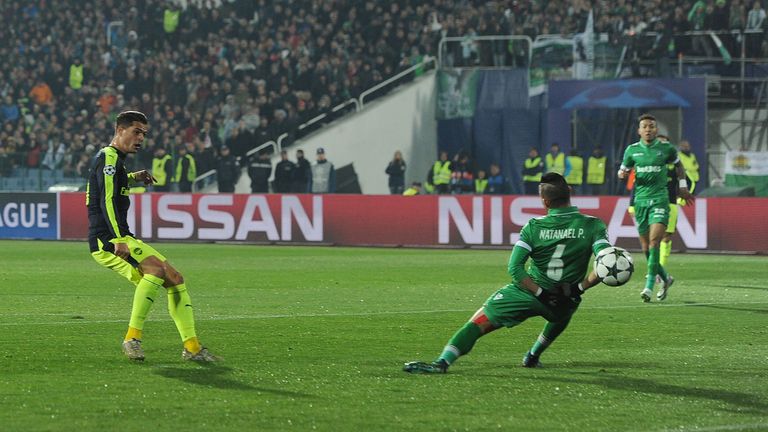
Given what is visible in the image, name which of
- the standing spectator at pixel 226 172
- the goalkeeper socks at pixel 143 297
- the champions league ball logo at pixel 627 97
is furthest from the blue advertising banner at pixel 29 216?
the goalkeeper socks at pixel 143 297

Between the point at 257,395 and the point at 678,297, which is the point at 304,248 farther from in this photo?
the point at 257,395

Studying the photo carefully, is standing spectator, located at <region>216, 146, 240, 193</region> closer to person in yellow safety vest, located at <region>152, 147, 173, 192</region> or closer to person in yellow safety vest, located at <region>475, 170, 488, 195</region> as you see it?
person in yellow safety vest, located at <region>152, 147, 173, 192</region>

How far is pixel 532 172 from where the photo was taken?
3247 cm

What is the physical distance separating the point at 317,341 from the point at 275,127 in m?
25.5

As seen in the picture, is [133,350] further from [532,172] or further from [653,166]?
[532,172]

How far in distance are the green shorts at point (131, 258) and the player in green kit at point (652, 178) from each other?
25.3 ft

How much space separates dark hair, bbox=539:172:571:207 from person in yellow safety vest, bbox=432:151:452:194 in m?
24.0

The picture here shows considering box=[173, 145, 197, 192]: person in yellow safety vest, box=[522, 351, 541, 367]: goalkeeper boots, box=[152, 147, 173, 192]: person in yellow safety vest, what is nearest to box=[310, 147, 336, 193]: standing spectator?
box=[173, 145, 197, 192]: person in yellow safety vest

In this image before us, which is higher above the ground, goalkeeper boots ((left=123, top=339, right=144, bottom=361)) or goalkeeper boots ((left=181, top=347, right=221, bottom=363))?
goalkeeper boots ((left=123, top=339, right=144, bottom=361))

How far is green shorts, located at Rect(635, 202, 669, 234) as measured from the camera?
16766 mm

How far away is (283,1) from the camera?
41094 millimetres

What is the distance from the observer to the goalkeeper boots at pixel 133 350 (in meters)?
10.5

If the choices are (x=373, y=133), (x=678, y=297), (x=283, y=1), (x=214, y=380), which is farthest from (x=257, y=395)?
(x=283, y=1)

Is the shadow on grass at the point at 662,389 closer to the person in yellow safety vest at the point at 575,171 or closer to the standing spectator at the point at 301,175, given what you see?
the person in yellow safety vest at the point at 575,171
